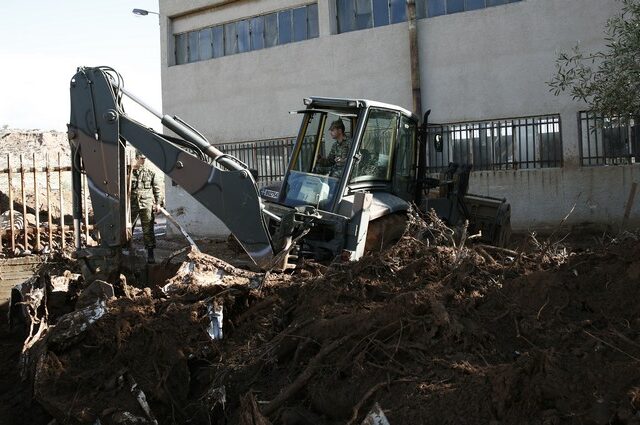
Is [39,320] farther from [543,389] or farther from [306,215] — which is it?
[543,389]

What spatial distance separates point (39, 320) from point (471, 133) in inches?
410

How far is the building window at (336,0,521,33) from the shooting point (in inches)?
597

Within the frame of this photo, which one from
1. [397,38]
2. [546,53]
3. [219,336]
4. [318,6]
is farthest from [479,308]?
[318,6]

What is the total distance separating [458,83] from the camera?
1505 centimetres

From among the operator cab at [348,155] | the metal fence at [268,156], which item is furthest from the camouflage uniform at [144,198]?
the metal fence at [268,156]

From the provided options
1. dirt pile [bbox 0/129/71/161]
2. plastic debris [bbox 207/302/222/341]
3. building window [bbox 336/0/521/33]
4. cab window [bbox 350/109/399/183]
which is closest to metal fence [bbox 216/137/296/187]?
building window [bbox 336/0/521/33]

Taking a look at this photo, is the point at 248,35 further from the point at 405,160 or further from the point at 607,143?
the point at 405,160

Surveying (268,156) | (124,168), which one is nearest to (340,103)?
(124,168)

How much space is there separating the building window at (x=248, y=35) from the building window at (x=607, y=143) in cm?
651

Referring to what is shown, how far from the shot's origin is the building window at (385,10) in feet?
49.8

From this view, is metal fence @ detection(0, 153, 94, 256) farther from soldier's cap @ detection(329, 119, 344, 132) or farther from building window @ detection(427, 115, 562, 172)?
building window @ detection(427, 115, 562, 172)

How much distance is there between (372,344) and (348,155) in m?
3.26

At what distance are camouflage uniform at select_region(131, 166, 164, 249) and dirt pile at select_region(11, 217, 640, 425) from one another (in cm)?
391

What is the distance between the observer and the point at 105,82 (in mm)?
7227
